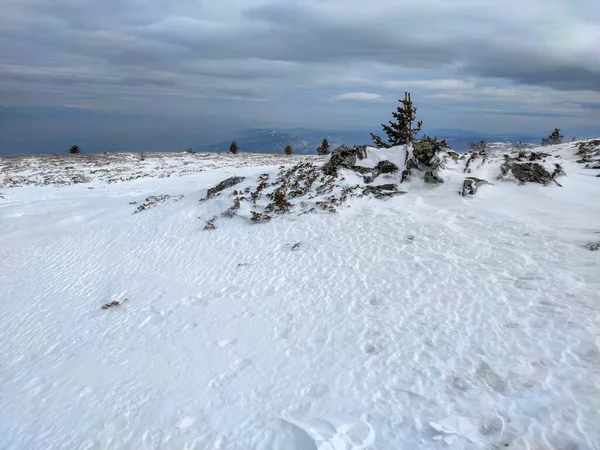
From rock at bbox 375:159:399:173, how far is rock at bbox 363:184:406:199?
1.60 meters

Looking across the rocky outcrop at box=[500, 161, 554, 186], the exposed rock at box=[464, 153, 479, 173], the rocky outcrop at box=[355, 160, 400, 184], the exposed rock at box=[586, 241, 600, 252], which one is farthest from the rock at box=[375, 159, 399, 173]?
the exposed rock at box=[586, 241, 600, 252]

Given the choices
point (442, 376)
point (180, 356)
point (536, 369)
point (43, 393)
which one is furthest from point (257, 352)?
point (536, 369)

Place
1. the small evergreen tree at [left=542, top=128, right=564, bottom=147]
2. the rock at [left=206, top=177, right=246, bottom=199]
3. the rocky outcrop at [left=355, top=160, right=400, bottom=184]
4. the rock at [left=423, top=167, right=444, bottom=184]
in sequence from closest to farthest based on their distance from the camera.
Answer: the rock at [left=423, top=167, right=444, bottom=184], the rocky outcrop at [left=355, top=160, right=400, bottom=184], the rock at [left=206, top=177, right=246, bottom=199], the small evergreen tree at [left=542, top=128, right=564, bottom=147]

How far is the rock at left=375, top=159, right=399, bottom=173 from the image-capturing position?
63.3 feet

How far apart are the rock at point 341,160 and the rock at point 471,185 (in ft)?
19.6

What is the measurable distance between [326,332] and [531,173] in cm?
1428

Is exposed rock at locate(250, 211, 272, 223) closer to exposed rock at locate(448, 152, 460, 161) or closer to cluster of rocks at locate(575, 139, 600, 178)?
exposed rock at locate(448, 152, 460, 161)

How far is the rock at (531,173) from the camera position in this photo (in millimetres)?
16922

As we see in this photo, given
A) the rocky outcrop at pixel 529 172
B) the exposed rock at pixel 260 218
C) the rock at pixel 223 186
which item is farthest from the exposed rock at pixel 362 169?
the rock at pixel 223 186

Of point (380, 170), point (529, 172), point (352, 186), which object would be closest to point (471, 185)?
point (529, 172)

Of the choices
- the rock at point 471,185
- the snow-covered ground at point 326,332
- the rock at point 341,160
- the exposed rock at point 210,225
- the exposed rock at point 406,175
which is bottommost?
the snow-covered ground at point 326,332

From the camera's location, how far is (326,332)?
8.47 meters

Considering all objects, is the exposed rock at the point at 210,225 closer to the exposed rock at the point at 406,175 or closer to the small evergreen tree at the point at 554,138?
the exposed rock at the point at 406,175

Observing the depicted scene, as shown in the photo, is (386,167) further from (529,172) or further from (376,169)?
(529,172)
